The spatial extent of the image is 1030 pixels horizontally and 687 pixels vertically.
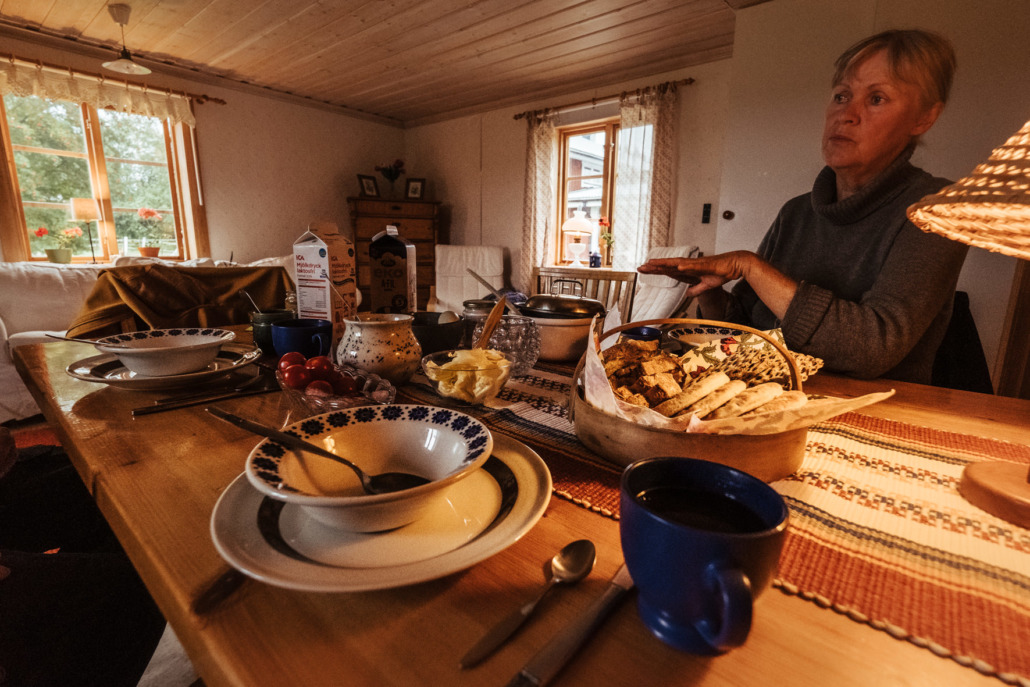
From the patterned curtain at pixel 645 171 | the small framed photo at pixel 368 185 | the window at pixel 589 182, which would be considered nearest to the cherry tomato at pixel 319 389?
the patterned curtain at pixel 645 171

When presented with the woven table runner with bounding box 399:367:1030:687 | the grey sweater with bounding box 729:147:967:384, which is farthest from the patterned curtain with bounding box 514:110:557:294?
Answer: the woven table runner with bounding box 399:367:1030:687

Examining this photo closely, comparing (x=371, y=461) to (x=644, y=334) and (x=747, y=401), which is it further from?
(x=644, y=334)

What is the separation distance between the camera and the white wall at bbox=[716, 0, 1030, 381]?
213 cm

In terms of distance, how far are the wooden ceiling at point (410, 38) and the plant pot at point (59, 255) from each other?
4.97 ft

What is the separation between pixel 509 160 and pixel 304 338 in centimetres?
445

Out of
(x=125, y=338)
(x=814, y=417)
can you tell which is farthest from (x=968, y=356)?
(x=125, y=338)

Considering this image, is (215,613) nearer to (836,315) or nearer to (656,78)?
(836,315)

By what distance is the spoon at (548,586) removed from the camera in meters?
0.27

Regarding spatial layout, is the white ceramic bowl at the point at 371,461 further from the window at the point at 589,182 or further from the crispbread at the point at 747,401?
the window at the point at 589,182

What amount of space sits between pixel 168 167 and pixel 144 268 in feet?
8.56

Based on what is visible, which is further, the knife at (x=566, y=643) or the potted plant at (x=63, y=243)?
the potted plant at (x=63, y=243)

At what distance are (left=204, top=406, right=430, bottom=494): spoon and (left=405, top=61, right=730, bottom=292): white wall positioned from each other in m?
3.78

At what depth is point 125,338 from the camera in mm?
854

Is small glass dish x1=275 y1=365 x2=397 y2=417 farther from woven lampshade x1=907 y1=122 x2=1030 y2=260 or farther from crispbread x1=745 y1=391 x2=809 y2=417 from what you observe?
woven lampshade x1=907 y1=122 x2=1030 y2=260
